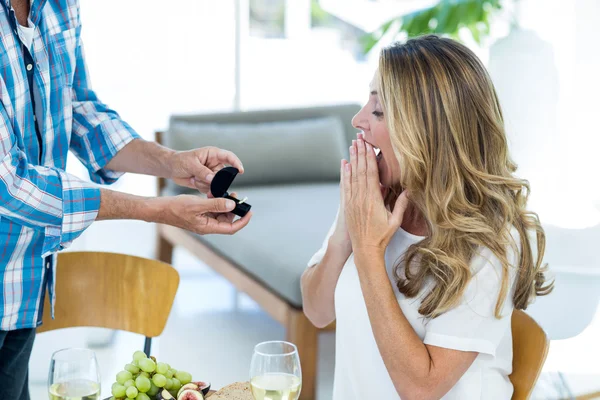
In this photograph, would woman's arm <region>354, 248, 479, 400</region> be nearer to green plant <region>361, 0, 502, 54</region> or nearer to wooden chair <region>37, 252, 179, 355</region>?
wooden chair <region>37, 252, 179, 355</region>

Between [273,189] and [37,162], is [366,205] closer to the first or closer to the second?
[37,162]

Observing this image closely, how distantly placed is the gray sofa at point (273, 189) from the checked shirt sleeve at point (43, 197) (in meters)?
1.49

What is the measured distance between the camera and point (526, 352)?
1.70 m

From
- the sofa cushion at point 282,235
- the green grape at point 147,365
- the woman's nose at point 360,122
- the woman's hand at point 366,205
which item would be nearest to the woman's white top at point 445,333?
the woman's hand at point 366,205

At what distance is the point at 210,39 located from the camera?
521cm

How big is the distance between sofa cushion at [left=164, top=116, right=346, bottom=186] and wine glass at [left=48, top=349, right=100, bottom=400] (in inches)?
113

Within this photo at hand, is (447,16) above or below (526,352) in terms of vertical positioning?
above

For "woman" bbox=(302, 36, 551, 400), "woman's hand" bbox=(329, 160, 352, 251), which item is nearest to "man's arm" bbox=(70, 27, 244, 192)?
"woman's hand" bbox=(329, 160, 352, 251)

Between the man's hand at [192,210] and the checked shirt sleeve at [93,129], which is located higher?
the checked shirt sleeve at [93,129]

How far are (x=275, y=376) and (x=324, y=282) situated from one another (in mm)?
557

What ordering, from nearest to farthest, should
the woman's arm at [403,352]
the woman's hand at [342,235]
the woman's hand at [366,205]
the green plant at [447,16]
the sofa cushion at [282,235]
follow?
the woman's arm at [403,352], the woman's hand at [366,205], the woman's hand at [342,235], the sofa cushion at [282,235], the green plant at [447,16]

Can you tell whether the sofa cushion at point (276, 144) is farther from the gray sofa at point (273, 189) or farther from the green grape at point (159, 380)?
the green grape at point (159, 380)

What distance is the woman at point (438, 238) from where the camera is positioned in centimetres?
163

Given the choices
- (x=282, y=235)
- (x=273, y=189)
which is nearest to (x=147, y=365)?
(x=282, y=235)
